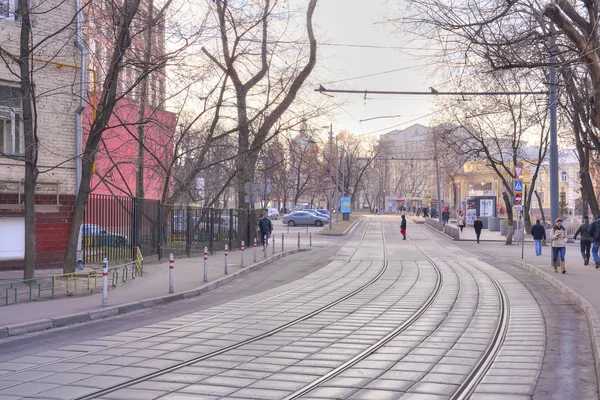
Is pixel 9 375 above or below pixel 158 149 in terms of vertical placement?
below

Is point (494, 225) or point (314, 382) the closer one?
point (314, 382)

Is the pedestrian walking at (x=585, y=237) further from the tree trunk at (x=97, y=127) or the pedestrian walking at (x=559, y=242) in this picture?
the tree trunk at (x=97, y=127)

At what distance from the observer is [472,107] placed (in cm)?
3731

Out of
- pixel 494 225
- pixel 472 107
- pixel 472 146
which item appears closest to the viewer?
pixel 472 107

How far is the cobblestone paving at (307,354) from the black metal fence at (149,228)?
7.73m

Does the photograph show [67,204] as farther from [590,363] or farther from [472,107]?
[472,107]

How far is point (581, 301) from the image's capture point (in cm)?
1300

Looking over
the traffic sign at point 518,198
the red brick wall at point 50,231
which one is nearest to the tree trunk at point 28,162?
the red brick wall at point 50,231

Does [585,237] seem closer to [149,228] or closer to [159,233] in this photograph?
[159,233]

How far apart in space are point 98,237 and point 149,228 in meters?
3.22

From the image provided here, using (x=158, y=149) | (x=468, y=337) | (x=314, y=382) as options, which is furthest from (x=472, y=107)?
(x=314, y=382)

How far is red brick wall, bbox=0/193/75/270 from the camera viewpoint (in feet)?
60.5

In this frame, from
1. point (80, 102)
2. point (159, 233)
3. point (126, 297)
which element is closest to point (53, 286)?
point (126, 297)

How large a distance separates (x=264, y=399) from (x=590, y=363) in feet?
14.5
